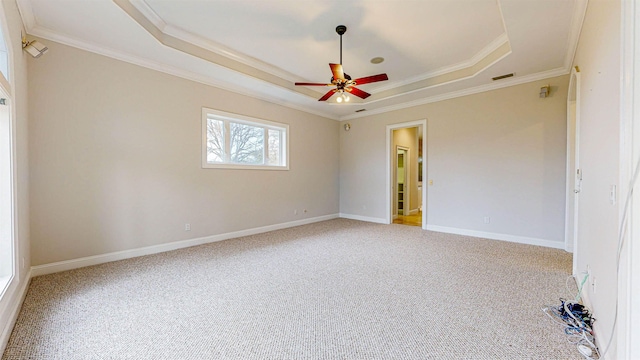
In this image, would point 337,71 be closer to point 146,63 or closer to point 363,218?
point 146,63

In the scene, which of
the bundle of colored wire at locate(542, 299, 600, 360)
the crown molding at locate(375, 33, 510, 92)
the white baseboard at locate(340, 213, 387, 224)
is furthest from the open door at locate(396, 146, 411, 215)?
the bundle of colored wire at locate(542, 299, 600, 360)

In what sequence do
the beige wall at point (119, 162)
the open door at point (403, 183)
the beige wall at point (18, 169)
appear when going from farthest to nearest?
the open door at point (403, 183)
the beige wall at point (119, 162)
the beige wall at point (18, 169)

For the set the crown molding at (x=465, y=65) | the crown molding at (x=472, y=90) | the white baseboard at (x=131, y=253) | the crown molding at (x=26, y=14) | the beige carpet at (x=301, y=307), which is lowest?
the beige carpet at (x=301, y=307)

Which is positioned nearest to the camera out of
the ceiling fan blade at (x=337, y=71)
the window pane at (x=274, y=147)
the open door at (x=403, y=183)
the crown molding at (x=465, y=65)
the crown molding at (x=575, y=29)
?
the crown molding at (x=575, y=29)

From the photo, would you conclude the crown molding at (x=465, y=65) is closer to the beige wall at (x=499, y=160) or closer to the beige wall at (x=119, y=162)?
the beige wall at (x=499, y=160)

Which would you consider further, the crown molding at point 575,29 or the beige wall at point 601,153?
the crown molding at point 575,29

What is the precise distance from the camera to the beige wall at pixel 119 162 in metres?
2.95

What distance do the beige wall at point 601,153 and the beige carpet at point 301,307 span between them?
15.8 inches

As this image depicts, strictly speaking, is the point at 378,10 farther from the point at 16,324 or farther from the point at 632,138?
the point at 16,324

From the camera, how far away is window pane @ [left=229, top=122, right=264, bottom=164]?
4812 millimetres

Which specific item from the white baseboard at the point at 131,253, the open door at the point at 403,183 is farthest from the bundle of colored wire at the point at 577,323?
the open door at the point at 403,183

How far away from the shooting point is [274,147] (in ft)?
18.2

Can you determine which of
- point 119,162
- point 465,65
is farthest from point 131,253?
point 465,65

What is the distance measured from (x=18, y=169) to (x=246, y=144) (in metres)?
3.09
